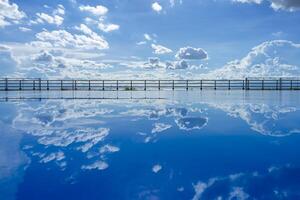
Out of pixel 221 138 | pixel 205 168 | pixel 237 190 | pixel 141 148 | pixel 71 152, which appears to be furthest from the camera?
pixel 221 138

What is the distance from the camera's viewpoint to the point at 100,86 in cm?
2731

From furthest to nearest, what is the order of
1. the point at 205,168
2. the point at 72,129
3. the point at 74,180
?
the point at 72,129, the point at 205,168, the point at 74,180

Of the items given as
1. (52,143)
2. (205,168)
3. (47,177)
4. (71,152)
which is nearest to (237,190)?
(205,168)

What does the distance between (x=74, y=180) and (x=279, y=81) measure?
87.5 feet

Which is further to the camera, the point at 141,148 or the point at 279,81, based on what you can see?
the point at 279,81

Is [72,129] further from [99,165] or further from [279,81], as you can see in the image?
[279,81]

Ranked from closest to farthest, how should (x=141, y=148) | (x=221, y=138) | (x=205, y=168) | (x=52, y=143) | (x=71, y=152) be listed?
(x=205, y=168) → (x=71, y=152) → (x=141, y=148) → (x=52, y=143) → (x=221, y=138)

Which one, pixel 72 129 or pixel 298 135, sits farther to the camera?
pixel 72 129

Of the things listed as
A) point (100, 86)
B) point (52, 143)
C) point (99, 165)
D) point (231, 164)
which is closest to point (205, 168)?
point (231, 164)

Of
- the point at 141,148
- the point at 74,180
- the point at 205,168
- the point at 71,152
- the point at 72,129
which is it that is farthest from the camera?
the point at 72,129

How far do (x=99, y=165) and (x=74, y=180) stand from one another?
1.43 feet

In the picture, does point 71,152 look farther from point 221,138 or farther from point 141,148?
point 221,138

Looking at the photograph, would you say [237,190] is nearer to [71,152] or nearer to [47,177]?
[47,177]

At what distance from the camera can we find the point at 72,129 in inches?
207
